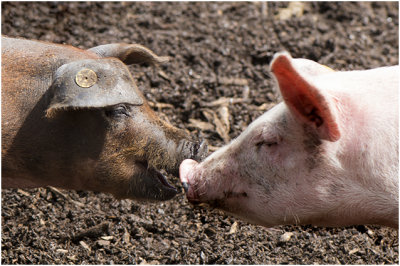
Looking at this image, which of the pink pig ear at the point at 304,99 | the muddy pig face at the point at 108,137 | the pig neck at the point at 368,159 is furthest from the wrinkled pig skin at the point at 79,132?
the pig neck at the point at 368,159

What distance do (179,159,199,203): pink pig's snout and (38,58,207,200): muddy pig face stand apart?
8.5 inches

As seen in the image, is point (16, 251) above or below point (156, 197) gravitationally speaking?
below

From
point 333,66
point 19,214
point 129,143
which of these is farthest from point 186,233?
point 333,66

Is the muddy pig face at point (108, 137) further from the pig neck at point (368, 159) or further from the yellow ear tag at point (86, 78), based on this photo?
the pig neck at point (368, 159)

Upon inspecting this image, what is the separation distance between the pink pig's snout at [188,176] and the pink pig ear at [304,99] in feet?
2.82

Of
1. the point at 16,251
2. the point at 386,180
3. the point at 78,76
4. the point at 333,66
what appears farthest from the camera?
the point at 333,66

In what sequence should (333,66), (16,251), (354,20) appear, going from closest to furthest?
(16,251) → (333,66) → (354,20)

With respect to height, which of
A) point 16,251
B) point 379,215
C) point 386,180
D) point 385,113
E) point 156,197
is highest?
point 385,113

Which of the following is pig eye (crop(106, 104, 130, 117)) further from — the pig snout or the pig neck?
the pig neck

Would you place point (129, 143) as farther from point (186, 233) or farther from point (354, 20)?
point (354, 20)

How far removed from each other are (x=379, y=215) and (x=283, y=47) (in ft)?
11.0

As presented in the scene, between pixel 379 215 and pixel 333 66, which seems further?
pixel 333 66

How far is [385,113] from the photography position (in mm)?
3203

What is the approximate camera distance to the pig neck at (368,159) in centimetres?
317
